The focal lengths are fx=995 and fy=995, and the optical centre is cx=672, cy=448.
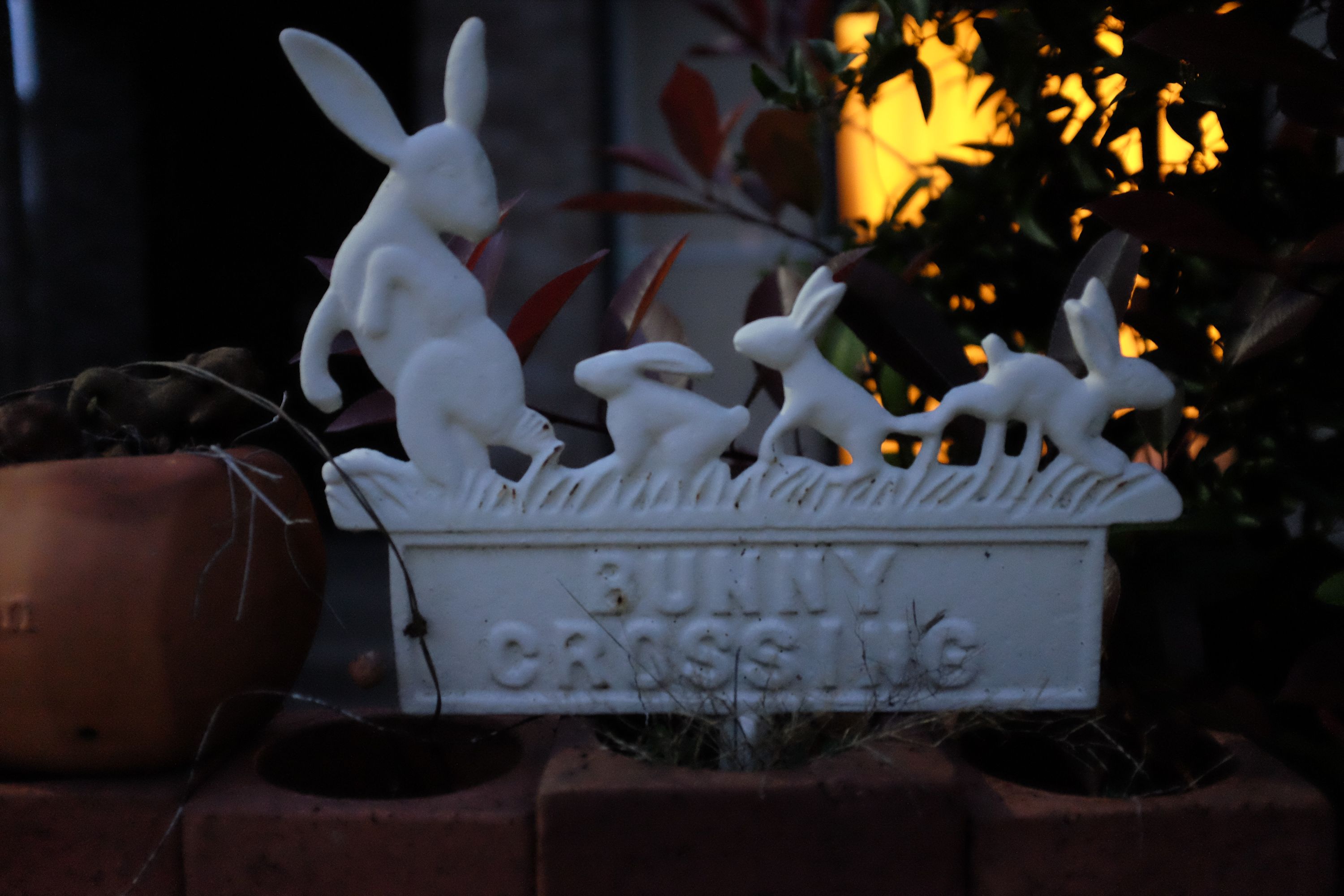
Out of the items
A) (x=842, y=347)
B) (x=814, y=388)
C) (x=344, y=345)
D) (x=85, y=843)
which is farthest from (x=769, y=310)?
(x=85, y=843)

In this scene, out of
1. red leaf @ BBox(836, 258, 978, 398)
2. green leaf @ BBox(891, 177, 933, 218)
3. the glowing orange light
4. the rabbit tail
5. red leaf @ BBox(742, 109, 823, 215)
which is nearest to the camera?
the rabbit tail

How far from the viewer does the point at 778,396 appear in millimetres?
1030

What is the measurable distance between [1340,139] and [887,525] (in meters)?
0.86

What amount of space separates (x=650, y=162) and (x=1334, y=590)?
0.96m

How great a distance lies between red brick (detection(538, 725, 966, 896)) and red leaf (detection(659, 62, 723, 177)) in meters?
0.83

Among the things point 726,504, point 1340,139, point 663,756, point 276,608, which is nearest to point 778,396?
point 726,504

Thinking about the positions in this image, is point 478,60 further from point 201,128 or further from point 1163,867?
point 201,128

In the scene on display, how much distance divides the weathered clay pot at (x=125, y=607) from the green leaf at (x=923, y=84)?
0.73 meters

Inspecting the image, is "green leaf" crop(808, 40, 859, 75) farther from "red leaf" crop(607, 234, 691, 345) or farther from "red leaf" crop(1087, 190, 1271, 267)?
"red leaf" crop(1087, 190, 1271, 267)

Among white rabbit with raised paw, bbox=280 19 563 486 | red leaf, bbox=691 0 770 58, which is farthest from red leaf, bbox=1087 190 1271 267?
red leaf, bbox=691 0 770 58

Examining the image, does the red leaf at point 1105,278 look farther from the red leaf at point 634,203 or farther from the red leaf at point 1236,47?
the red leaf at point 634,203

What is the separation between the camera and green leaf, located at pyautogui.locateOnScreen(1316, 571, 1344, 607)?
0.79 m

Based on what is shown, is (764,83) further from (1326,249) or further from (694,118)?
(1326,249)

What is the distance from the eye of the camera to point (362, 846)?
73 centimetres
